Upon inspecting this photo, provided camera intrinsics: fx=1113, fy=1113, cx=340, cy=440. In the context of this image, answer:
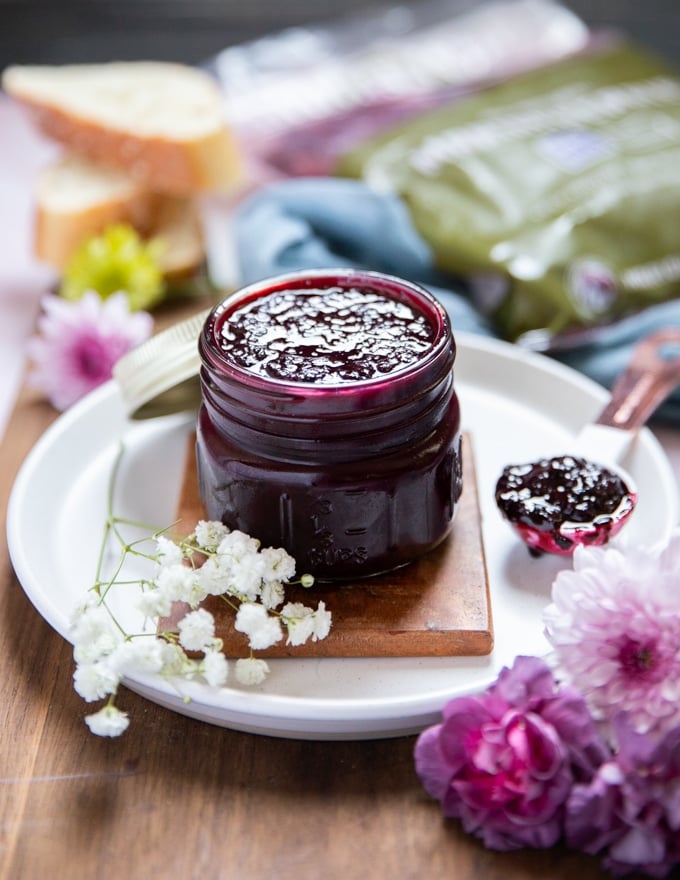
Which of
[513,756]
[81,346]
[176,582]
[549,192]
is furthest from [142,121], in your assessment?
[513,756]

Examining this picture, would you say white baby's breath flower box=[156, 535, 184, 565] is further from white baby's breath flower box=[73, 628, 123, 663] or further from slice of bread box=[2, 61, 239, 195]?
slice of bread box=[2, 61, 239, 195]

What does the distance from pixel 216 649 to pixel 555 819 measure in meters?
0.43

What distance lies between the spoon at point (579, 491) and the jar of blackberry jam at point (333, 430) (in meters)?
0.11

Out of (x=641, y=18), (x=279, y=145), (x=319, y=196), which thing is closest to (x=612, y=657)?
(x=319, y=196)

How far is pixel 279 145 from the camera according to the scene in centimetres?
283

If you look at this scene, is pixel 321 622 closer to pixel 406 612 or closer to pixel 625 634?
pixel 406 612

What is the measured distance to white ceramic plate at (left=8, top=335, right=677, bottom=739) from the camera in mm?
1327

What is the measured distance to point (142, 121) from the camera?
262 cm

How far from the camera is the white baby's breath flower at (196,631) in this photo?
1.31 meters

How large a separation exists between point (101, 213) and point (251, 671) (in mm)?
1497

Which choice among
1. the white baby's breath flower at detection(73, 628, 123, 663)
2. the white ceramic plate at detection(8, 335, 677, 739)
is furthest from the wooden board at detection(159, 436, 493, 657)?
the white baby's breath flower at detection(73, 628, 123, 663)

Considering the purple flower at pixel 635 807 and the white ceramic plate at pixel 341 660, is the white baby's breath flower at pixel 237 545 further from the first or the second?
the purple flower at pixel 635 807

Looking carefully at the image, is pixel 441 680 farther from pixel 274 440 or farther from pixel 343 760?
pixel 274 440

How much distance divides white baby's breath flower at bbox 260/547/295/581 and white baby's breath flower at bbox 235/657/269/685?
0.10 metres
